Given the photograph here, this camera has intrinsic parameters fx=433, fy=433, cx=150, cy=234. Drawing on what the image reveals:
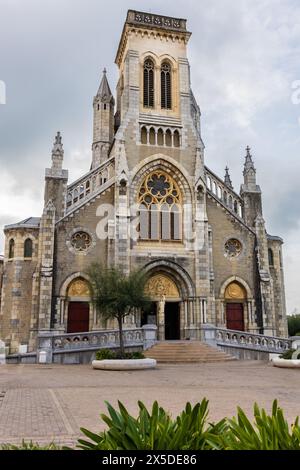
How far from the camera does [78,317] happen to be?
29078mm

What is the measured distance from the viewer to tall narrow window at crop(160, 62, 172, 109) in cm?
3412

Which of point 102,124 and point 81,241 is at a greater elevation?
point 102,124

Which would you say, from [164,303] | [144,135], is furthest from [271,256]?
[144,135]

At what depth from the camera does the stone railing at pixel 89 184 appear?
105 feet

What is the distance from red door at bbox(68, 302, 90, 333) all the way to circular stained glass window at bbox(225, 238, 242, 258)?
10984 mm

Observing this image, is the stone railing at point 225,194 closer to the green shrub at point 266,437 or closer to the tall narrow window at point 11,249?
the tall narrow window at point 11,249

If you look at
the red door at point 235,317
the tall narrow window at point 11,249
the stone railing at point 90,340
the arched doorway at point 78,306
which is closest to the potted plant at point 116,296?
the stone railing at point 90,340

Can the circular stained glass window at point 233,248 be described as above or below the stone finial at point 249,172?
below

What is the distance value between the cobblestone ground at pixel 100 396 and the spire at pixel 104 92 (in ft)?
109

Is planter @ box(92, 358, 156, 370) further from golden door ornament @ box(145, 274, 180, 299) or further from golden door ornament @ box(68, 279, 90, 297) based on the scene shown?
golden door ornament @ box(145, 274, 180, 299)

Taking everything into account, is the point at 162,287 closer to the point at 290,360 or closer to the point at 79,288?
the point at 79,288

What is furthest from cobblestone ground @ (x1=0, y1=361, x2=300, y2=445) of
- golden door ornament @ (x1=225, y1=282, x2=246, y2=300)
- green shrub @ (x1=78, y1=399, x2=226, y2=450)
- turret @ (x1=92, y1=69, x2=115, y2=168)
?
turret @ (x1=92, y1=69, x2=115, y2=168)

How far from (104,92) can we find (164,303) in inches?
983
